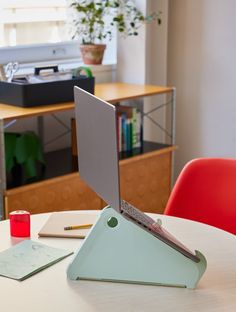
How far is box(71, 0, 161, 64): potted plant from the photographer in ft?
12.5

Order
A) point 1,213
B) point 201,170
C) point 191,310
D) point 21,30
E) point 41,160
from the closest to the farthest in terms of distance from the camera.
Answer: point 191,310 → point 201,170 → point 1,213 → point 41,160 → point 21,30

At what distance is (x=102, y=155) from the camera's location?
1.65 meters

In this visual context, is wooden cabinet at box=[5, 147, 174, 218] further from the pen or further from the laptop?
the laptop

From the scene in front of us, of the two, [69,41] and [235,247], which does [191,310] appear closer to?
[235,247]

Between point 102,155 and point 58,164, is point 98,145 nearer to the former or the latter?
point 102,155

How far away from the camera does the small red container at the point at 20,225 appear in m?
2.02

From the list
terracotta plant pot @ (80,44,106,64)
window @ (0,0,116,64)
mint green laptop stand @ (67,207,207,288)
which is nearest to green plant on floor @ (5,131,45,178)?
window @ (0,0,116,64)

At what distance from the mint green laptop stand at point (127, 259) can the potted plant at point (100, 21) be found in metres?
2.26

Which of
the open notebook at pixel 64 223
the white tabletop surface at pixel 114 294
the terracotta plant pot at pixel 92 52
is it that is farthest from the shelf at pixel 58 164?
the white tabletop surface at pixel 114 294

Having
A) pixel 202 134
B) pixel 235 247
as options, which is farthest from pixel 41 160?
pixel 235 247

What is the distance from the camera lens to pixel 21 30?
3811 mm

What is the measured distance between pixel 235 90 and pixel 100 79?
2.72 feet

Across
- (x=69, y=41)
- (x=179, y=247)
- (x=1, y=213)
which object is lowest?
(x=1, y=213)

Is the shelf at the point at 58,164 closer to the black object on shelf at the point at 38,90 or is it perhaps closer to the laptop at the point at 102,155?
the black object on shelf at the point at 38,90
